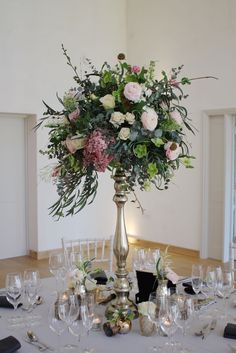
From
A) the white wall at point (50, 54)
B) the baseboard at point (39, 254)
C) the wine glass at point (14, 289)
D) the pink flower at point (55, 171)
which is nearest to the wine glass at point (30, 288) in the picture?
the wine glass at point (14, 289)

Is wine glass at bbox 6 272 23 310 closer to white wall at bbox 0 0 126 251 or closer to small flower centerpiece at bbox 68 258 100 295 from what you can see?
small flower centerpiece at bbox 68 258 100 295

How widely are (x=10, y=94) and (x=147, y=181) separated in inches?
195

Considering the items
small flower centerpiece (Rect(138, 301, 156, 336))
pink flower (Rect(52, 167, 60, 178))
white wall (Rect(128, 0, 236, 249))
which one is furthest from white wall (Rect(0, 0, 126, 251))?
small flower centerpiece (Rect(138, 301, 156, 336))

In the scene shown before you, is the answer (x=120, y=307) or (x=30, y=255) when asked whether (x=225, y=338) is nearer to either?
(x=120, y=307)

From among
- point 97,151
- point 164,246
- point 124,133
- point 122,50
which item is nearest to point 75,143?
point 97,151

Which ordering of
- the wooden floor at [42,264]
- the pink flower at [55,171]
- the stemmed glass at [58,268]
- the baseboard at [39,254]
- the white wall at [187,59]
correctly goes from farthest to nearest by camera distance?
the baseboard at [39,254] → the white wall at [187,59] → the wooden floor at [42,264] → the stemmed glass at [58,268] → the pink flower at [55,171]

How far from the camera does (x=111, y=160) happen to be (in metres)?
2.15

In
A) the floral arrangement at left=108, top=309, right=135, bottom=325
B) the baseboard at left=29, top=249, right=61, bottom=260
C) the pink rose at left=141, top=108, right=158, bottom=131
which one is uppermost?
the pink rose at left=141, top=108, right=158, bottom=131

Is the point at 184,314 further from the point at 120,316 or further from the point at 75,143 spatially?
the point at 75,143

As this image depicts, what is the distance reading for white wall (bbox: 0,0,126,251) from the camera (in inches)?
266

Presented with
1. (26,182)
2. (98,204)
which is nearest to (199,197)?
(98,204)

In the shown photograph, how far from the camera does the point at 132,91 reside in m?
2.08

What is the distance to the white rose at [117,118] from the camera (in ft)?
6.89

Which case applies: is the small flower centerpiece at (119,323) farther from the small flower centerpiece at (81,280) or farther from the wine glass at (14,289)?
the wine glass at (14,289)
